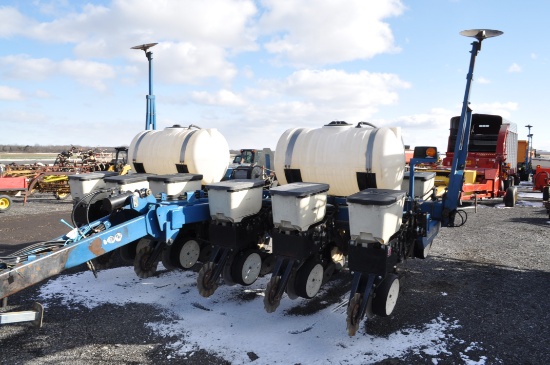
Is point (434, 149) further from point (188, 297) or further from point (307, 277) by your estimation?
point (188, 297)

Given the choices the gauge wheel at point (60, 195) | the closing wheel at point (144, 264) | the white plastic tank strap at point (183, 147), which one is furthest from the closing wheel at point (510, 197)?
the gauge wheel at point (60, 195)

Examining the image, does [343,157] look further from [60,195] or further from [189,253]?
[60,195]

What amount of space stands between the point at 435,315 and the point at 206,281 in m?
2.80

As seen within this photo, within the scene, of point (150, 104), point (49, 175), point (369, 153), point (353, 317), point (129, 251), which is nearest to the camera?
point (353, 317)

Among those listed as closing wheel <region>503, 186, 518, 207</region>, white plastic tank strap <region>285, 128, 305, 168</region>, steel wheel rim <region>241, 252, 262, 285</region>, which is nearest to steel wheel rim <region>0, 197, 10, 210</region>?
steel wheel rim <region>241, 252, 262, 285</region>

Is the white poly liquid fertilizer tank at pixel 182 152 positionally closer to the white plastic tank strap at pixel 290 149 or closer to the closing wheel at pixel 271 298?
the white plastic tank strap at pixel 290 149

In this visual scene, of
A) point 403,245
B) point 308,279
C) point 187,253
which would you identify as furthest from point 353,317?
point 187,253

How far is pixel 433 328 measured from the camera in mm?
4613

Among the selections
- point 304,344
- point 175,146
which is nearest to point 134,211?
point 175,146

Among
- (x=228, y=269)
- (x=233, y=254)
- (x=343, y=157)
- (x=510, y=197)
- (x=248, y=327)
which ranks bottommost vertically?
(x=248, y=327)

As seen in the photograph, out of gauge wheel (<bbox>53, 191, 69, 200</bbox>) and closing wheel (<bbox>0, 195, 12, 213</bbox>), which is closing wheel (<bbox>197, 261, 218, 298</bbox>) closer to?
closing wheel (<bbox>0, 195, 12, 213</bbox>)

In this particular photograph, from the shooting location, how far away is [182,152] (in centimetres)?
665

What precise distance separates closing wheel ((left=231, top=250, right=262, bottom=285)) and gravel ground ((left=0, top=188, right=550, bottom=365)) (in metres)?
0.95

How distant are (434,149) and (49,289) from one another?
218 inches
